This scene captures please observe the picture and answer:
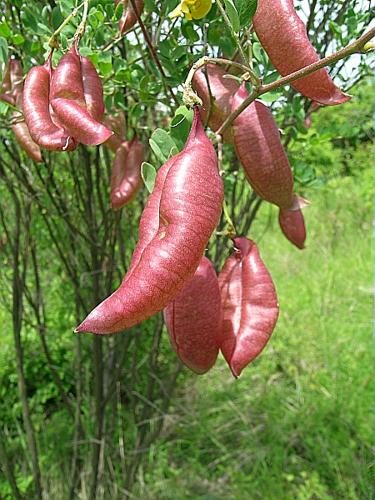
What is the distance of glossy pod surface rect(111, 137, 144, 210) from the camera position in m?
0.83

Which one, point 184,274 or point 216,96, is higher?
point 216,96

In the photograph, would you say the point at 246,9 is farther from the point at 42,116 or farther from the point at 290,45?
the point at 42,116

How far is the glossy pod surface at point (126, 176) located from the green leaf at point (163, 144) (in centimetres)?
37

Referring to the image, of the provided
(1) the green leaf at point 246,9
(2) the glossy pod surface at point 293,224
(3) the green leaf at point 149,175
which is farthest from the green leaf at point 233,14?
(2) the glossy pod surface at point 293,224

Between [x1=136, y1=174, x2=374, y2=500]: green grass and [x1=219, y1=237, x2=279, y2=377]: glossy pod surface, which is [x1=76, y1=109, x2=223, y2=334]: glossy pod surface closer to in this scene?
[x1=219, y1=237, x2=279, y2=377]: glossy pod surface

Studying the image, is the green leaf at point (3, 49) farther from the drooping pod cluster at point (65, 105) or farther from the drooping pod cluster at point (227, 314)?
the drooping pod cluster at point (227, 314)

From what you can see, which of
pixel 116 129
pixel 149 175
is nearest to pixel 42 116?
pixel 149 175

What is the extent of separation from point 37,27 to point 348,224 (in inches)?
155

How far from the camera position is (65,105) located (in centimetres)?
54

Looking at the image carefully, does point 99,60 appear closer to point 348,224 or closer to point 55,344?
point 55,344

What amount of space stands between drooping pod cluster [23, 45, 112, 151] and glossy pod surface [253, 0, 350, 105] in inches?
5.9

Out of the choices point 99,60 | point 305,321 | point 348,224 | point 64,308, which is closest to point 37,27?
point 99,60

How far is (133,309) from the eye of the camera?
35cm

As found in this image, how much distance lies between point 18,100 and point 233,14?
40 centimetres
